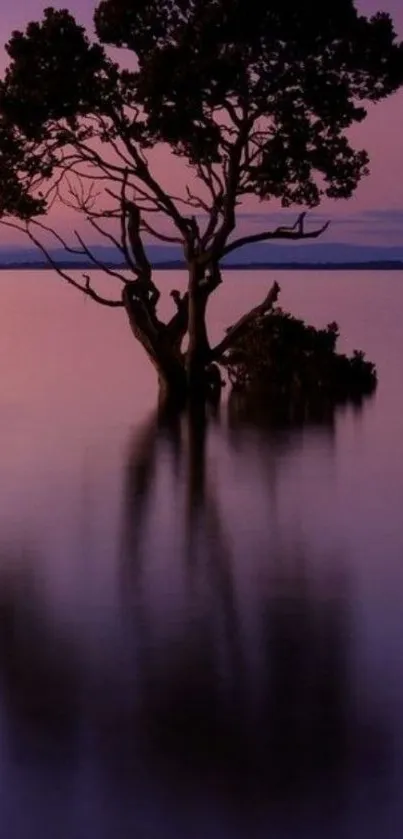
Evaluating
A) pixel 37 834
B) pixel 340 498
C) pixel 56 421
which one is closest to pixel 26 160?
pixel 56 421

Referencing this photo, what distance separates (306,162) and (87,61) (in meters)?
3.65

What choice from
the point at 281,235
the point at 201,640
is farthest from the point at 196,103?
the point at 201,640

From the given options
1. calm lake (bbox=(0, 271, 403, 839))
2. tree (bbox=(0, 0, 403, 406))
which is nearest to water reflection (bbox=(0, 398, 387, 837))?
calm lake (bbox=(0, 271, 403, 839))

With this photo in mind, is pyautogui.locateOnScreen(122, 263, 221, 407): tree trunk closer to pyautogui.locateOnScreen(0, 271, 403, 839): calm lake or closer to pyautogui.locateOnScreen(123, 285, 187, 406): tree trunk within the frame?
pyautogui.locateOnScreen(123, 285, 187, 406): tree trunk

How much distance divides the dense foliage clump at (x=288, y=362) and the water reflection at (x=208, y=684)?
14440 mm

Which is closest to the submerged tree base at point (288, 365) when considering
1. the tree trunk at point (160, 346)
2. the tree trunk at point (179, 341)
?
the tree trunk at point (179, 341)

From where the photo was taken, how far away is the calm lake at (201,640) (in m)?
5.41

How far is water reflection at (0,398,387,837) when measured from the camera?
18.4 feet

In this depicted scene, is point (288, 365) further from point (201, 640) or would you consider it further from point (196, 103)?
point (201, 640)

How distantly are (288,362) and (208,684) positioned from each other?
1919 cm

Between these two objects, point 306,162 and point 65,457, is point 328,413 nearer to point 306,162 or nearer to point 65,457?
point 306,162

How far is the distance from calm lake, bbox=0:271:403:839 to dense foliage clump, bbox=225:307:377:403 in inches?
292

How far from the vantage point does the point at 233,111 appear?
2316cm

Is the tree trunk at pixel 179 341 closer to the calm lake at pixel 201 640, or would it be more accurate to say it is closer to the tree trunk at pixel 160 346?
the tree trunk at pixel 160 346
